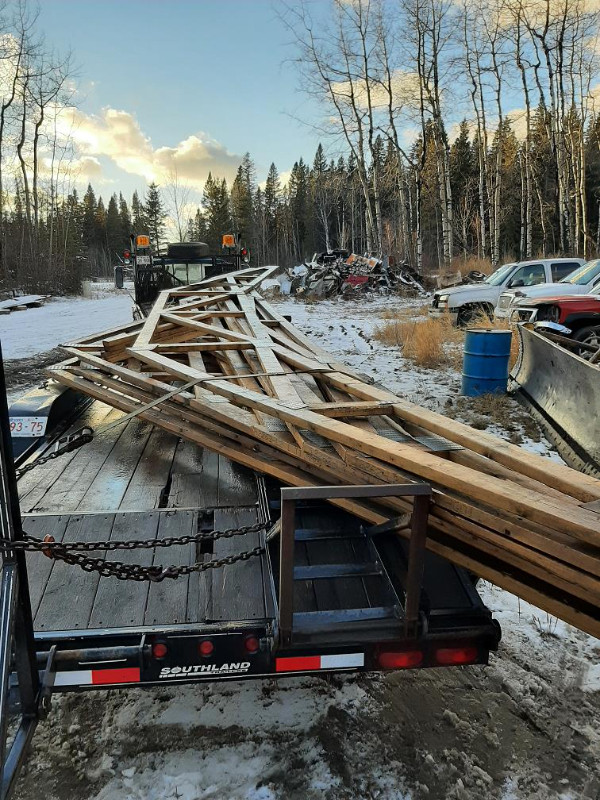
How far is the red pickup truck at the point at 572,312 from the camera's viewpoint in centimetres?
923

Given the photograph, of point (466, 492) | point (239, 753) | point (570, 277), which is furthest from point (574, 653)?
point (570, 277)

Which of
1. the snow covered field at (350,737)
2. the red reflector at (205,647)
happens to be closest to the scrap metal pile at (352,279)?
the snow covered field at (350,737)

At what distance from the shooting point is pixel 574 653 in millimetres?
2990

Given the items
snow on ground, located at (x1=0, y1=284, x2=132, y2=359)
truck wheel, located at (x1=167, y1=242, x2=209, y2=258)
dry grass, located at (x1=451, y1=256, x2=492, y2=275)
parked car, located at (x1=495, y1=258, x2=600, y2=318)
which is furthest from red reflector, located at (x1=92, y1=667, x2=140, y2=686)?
dry grass, located at (x1=451, y1=256, x2=492, y2=275)

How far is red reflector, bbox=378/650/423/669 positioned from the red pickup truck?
837cm

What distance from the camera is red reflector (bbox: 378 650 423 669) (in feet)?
6.75

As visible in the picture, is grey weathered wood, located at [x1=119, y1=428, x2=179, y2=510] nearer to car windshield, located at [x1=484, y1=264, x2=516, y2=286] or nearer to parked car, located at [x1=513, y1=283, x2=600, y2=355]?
parked car, located at [x1=513, y1=283, x2=600, y2=355]

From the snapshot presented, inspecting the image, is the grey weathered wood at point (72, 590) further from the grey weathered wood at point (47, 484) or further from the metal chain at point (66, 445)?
the metal chain at point (66, 445)

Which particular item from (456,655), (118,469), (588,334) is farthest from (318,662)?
(588,334)

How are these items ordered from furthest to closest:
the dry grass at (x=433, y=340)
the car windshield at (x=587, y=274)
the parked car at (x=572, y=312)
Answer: the car windshield at (x=587, y=274) → the dry grass at (x=433, y=340) → the parked car at (x=572, y=312)

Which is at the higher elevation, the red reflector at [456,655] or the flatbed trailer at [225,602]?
the flatbed trailer at [225,602]

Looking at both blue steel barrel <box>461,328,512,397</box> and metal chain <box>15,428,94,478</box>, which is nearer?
metal chain <box>15,428,94,478</box>

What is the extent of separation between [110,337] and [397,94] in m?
25.3

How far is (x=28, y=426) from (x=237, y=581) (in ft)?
7.17
